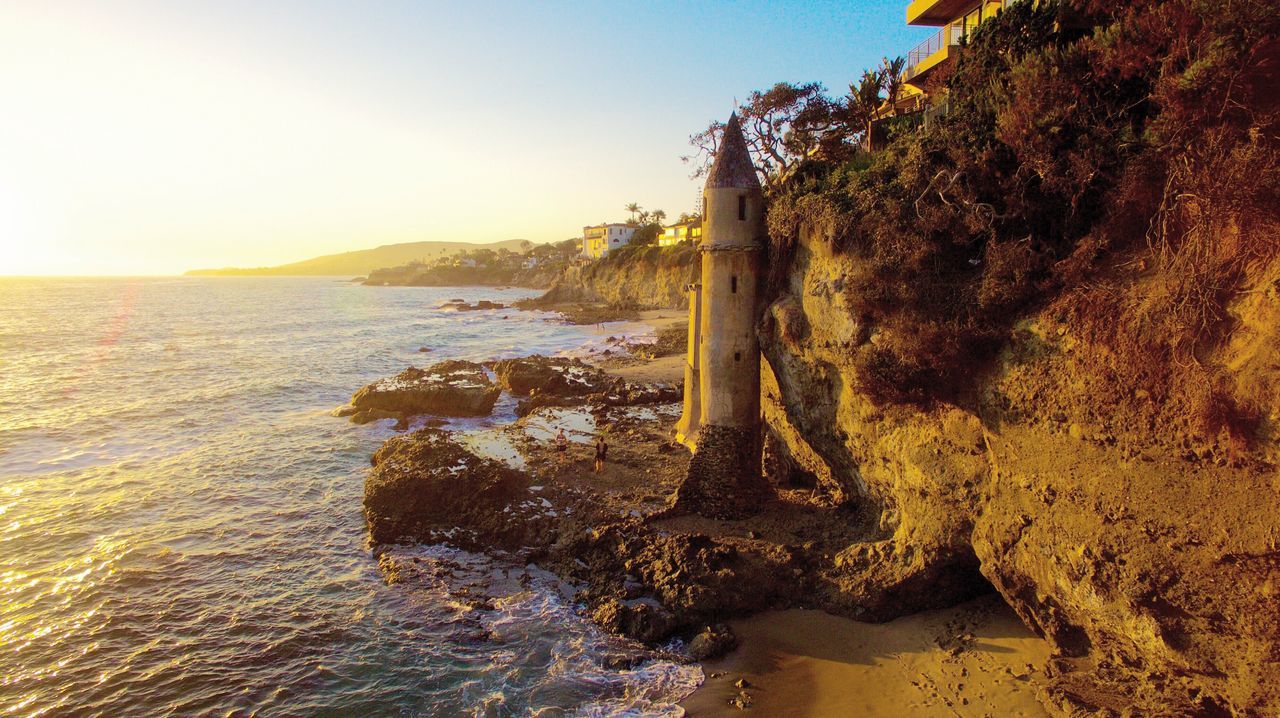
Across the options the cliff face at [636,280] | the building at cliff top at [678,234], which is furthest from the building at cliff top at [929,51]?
the building at cliff top at [678,234]

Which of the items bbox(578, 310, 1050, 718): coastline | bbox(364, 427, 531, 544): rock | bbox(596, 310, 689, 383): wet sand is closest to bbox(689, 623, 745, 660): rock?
bbox(578, 310, 1050, 718): coastline

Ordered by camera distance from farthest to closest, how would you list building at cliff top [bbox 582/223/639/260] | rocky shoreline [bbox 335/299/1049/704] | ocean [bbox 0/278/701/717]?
building at cliff top [bbox 582/223/639/260], rocky shoreline [bbox 335/299/1049/704], ocean [bbox 0/278/701/717]

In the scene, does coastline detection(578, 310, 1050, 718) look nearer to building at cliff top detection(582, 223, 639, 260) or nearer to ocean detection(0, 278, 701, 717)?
ocean detection(0, 278, 701, 717)

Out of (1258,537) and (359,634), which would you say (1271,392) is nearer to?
(1258,537)

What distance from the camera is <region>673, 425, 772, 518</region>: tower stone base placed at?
54.1ft

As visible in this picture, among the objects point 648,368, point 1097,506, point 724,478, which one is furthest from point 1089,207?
point 648,368

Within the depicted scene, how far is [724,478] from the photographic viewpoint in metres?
16.6

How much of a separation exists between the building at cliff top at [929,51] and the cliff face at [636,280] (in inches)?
1517

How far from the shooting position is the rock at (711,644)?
39.3 ft

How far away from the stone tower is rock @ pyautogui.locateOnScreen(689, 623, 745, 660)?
4385 millimetres

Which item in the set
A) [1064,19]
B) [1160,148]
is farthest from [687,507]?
[1064,19]

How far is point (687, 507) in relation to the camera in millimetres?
16703

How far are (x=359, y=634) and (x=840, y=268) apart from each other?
13.3 m

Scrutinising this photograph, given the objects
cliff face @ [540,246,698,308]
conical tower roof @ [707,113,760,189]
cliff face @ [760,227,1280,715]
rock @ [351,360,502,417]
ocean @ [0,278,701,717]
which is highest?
conical tower roof @ [707,113,760,189]
